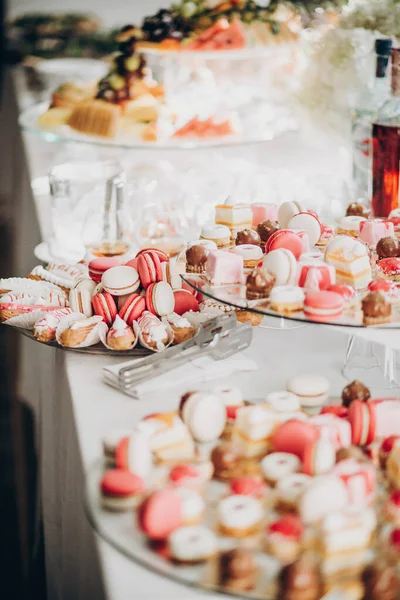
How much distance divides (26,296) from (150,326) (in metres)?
0.24

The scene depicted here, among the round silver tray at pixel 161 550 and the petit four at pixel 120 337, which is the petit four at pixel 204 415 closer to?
the round silver tray at pixel 161 550

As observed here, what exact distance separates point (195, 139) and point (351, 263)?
1106mm

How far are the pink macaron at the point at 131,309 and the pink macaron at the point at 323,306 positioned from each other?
29 centimetres

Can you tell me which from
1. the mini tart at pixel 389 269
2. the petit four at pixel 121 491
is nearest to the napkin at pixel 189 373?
the mini tart at pixel 389 269

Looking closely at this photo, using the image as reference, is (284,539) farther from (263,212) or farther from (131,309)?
(263,212)

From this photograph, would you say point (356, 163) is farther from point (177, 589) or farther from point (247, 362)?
point (177, 589)

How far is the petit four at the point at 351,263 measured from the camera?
1119mm

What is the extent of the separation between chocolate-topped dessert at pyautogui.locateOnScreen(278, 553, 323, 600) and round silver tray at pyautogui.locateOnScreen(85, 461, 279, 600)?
0.01 m

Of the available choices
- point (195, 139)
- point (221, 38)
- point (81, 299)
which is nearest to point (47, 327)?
point (81, 299)

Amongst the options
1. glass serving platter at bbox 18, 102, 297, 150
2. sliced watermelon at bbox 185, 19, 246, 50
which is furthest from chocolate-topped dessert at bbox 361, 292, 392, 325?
sliced watermelon at bbox 185, 19, 246, 50

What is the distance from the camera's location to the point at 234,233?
137 centimetres

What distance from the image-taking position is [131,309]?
123 centimetres

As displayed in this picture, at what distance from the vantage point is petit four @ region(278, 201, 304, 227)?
1.36 meters

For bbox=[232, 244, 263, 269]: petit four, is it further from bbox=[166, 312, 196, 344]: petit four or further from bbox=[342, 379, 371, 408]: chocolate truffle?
bbox=[342, 379, 371, 408]: chocolate truffle
